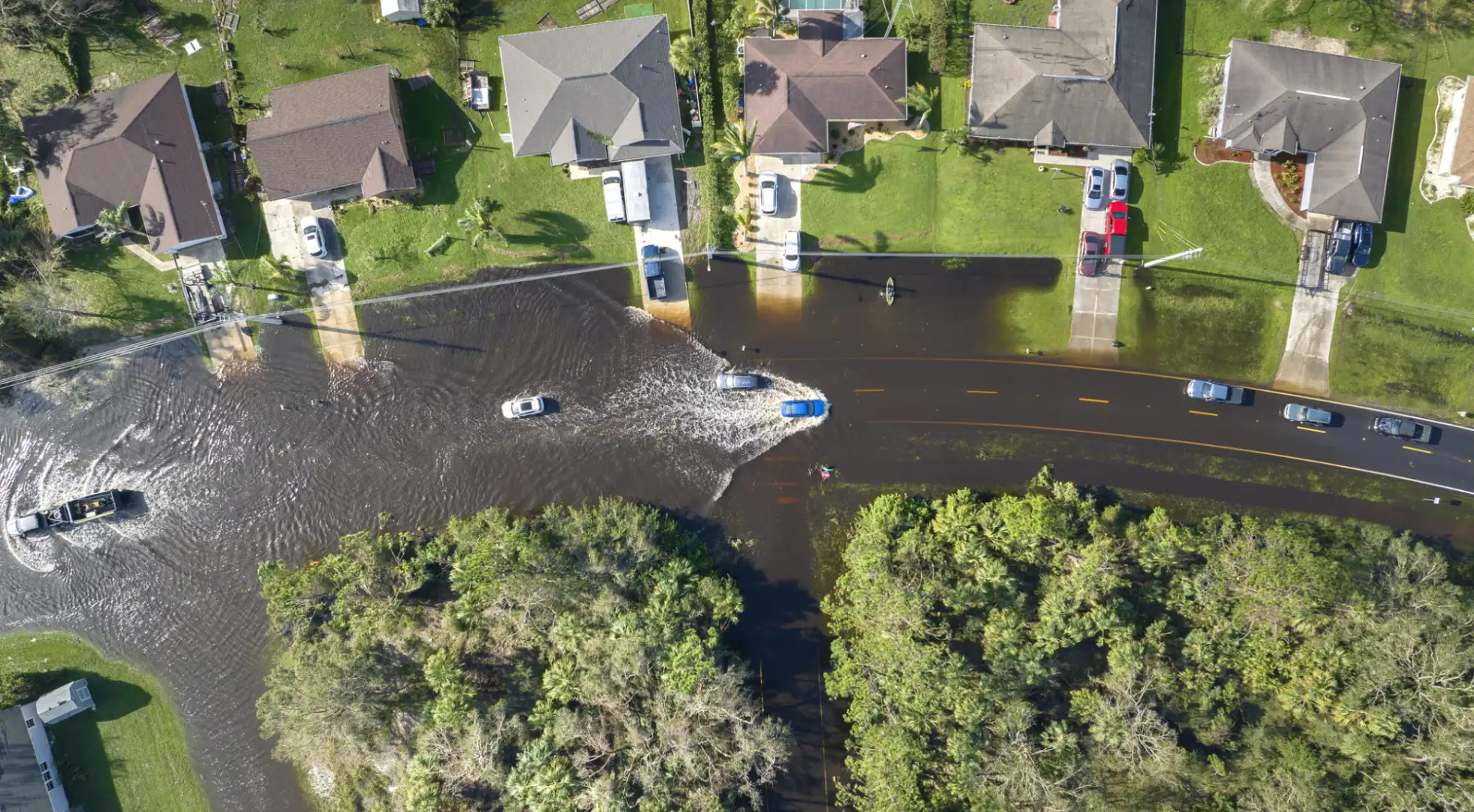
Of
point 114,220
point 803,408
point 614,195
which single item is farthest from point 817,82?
point 114,220

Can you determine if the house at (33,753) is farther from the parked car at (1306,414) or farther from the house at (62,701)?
the parked car at (1306,414)

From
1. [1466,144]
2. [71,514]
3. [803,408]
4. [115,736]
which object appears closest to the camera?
[1466,144]

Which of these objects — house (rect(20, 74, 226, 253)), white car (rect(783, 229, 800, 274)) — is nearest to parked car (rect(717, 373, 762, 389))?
white car (rect(783, 229, 800, 274))

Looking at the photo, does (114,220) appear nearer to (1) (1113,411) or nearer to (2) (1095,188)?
(2) (1095,188)

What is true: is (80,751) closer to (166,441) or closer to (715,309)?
(166,441)

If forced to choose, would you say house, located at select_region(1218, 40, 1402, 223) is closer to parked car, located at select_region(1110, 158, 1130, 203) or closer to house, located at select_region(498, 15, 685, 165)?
parked car, located at select_region(1110, 158, 1130, 203)

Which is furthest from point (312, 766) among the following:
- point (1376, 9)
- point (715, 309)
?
point (1376, 9)

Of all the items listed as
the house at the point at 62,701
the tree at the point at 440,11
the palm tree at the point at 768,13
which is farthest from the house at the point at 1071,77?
the house at the point at 62,701
